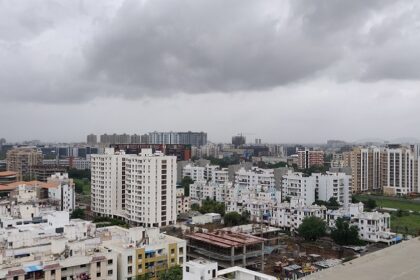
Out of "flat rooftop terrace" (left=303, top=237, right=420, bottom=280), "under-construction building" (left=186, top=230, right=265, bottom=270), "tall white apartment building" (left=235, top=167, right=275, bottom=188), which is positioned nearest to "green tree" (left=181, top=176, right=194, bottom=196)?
"tall white apartment building" (left=235, top=167, right=275, bottom=188)

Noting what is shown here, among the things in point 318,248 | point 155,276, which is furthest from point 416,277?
point 318,248

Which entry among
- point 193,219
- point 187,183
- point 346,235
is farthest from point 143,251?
point 187,183

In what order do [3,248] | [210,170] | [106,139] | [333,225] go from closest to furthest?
[3,248] < [333,225] < [210,170] < [106,139]

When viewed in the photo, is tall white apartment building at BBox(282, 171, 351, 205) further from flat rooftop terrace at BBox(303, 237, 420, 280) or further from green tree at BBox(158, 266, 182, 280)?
flat rooftop terrace at BBox(303, 237, 420, 280)

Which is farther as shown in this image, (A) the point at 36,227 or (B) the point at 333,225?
(B) the point at 333,225

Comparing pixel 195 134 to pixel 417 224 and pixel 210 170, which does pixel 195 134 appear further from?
pixel 417 224

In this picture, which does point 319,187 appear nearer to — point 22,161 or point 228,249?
point 228,249
